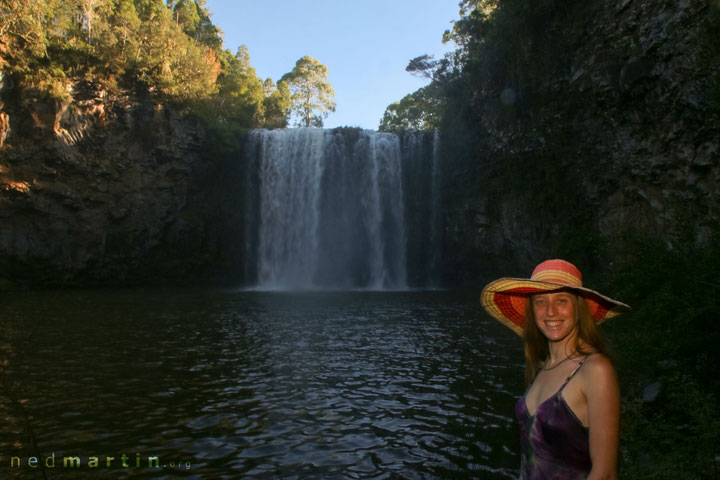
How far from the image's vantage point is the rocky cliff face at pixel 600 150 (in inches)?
591

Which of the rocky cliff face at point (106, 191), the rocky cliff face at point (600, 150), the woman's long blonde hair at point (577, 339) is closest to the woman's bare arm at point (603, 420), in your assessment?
the woman's long blonde hair at point (577, 339)

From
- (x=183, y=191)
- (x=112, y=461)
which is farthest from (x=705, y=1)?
(x=183, y=191)

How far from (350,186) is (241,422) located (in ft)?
100

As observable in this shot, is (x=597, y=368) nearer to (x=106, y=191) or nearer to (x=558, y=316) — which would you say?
(x=558, y=316)

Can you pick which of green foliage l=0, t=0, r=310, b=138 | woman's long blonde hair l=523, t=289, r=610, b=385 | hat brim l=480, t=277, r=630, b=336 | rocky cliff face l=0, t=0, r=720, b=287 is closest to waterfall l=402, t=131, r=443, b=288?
rocky cliff face l=0, t=0, r=720, b=287

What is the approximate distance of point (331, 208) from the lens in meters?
36.9

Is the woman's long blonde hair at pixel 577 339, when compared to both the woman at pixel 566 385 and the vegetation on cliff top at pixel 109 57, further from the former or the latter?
the vegetation on cliff top at pixel 109 57

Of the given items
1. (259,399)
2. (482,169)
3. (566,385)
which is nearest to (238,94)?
(482,169)

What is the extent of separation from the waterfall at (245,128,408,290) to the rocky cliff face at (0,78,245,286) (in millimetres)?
3745

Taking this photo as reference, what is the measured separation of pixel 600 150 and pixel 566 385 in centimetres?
2212

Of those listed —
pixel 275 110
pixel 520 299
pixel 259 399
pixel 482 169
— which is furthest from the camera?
pixel 275 110

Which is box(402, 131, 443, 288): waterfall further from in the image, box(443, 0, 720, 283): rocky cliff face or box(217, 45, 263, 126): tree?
box(217, 45, 263, 126): tree

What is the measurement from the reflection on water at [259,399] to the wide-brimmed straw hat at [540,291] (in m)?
2.14

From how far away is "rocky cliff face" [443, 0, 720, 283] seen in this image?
15016 mm
